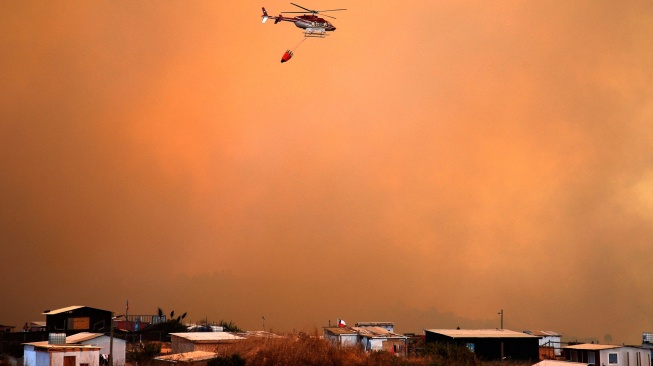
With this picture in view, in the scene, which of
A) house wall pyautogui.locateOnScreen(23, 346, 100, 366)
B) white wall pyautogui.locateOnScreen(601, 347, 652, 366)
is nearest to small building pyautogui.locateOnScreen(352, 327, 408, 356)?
white wall pyautogui.locateOnScreen(601, 347, 652, 366)

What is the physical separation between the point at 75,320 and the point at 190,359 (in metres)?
16.1

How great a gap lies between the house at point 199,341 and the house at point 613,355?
20.2 metres

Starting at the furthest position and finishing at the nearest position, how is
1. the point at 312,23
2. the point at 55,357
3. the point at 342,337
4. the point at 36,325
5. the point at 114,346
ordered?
the point at 36,325
the point at 312,23
the point at 342,337
the point at 114,346
the point at 55,357

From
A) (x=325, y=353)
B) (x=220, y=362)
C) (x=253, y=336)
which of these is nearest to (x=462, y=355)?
(x=325, y=353)

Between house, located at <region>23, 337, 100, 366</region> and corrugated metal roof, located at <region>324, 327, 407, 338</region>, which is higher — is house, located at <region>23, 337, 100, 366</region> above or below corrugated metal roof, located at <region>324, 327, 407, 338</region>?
below

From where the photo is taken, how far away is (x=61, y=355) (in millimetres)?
37906

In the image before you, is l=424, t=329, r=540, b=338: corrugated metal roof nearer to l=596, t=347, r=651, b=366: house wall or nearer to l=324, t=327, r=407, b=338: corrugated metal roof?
l=324, t=327, r=407, b=338: corrugated metal roof

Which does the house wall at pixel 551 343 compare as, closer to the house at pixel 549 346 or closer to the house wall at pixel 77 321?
the house at pixel 549 346

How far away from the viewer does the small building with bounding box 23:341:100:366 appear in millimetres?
37719

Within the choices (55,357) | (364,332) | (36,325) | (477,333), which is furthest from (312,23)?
(36,325)

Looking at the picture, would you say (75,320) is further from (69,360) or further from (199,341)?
(69,360)

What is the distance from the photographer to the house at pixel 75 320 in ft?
171

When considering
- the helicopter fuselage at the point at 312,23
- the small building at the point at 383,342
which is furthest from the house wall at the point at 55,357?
the helicopter fuselage at the point at 312,23

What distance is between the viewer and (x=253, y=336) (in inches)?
1815
